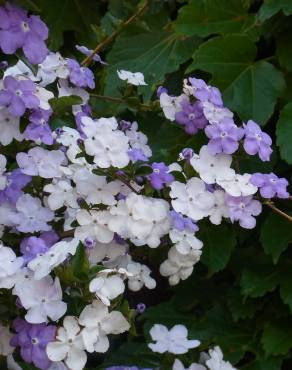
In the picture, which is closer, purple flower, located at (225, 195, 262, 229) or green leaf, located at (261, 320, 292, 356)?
purple flower, located at (225, 195, 262, 229)

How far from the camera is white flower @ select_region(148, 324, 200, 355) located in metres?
1.17

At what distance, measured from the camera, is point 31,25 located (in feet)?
3.28

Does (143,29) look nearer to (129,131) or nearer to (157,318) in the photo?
(129,131)

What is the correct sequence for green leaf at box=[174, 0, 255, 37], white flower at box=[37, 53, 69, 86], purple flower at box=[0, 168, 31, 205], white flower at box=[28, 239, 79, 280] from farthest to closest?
green leaf at box=[174, 0, 255, 37], white flower at box=[37, 53, 69, 86], purple flower at box=[0, 168, 31, 205], white flower at box=[28, 239, 79, 280]

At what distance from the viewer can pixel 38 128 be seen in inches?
44.0

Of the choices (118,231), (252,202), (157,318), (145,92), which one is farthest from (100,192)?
(157,318)

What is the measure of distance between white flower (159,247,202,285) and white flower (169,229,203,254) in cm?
2

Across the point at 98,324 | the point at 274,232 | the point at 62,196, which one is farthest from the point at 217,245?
the point at 98,324

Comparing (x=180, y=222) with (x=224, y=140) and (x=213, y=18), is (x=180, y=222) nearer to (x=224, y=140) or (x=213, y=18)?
(x=224, y=140)

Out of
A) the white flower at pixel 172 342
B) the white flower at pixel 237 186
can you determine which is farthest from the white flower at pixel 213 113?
the white flower at pixel 172 342

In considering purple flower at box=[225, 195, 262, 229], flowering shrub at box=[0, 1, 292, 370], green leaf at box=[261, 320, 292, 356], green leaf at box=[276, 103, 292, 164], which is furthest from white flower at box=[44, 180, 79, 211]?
green leaf at box=[261, 320, 292, 356]

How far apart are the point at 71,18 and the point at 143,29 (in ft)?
0.75

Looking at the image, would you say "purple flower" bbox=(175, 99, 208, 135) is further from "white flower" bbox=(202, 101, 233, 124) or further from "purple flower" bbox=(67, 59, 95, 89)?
"purple flower" bbox=(67, 59, 95, 89)

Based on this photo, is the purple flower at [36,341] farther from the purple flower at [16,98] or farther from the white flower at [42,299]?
the purple flower at [16,98]
